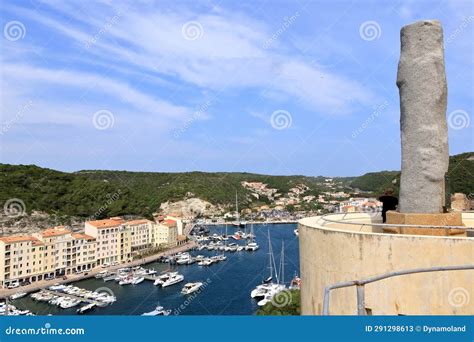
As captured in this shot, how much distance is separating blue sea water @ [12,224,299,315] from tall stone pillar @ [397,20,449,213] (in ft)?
89.1

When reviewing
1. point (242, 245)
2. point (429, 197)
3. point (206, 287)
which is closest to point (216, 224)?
point (242, 245)

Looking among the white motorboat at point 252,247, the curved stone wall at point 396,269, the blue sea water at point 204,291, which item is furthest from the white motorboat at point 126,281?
the curved stone wall at point 396,269

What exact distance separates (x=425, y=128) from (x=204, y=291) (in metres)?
35.4

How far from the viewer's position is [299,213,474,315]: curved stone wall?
3.62 meters

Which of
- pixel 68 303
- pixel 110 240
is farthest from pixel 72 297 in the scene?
pixel 110 240

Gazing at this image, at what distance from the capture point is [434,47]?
5023mm

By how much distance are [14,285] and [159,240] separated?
25.0 meters

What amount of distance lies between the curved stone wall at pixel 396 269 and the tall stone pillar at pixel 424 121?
1.33 meters

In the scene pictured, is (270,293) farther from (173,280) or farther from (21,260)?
(21,260)

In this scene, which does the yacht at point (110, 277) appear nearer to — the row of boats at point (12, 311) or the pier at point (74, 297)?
the pier at point (74, 297)

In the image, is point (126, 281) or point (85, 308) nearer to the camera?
point (85, 308)

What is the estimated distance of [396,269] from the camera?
12.7 ft

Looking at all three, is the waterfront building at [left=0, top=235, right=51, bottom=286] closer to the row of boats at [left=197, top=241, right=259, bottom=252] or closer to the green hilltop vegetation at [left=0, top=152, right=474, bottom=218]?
the green hilltop vegetation at [left=0, top=152, right=474, bottom=218]

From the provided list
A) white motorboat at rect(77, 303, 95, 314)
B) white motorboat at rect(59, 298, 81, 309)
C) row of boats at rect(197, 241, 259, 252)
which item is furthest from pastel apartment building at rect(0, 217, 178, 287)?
white motorboat at rect(77, 303, 95, 314)
